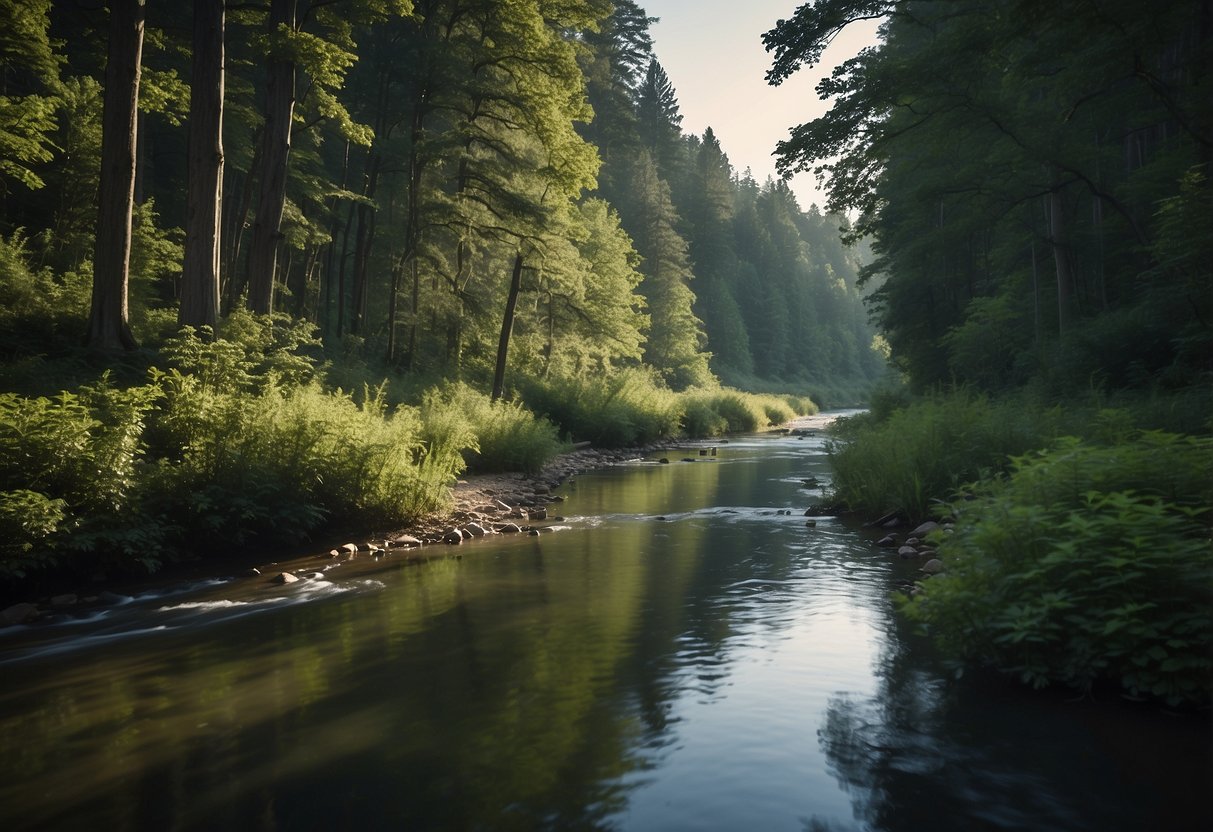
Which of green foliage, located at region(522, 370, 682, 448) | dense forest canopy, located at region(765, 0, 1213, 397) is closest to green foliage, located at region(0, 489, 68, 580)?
dense forest canopy, located at region(765, 0, 1213, 397)

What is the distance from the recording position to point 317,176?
81.9ft

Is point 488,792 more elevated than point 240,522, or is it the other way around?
point 240,522

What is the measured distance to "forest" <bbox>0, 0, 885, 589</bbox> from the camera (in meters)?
9.01

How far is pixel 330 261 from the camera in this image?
3278cm

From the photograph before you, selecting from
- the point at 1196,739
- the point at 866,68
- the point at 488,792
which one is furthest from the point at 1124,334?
the point at 488,792

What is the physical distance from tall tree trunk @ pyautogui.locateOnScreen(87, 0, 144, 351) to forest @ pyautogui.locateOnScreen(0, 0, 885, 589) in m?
0.04

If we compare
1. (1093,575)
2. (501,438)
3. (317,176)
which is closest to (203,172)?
(501,438)

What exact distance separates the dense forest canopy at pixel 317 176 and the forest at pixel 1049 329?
29.1 ft

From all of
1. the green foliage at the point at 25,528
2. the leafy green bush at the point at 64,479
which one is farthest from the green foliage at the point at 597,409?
the green foliage at the point at 25,528

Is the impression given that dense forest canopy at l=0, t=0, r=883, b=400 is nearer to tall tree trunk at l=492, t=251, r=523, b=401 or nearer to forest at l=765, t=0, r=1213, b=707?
tall tree trunk at l=492, t=251, r=523, b=401

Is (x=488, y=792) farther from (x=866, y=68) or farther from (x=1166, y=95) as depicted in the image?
(x=866, y=68)

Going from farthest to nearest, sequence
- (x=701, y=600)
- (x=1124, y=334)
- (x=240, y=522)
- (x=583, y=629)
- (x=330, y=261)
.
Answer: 1. (x=330, y=261)
2. (x=1124, y=334)
3. (x=240, y=522)
4. (x=701, y=600)
5. (x=583, y=629)

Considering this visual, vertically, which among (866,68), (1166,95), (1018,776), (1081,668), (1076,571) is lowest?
(1018,776)

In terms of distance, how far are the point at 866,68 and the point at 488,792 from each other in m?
16.4
